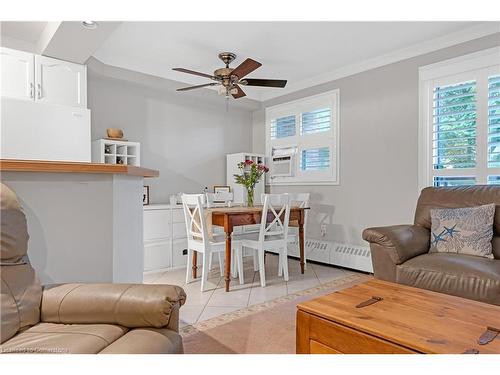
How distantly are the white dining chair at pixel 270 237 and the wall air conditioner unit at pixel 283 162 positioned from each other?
4.53ft

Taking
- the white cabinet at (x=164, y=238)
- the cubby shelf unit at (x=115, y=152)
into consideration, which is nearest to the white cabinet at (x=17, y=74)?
the cubby shelf unit at (x=115, y=152)

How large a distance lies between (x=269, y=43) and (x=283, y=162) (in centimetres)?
199

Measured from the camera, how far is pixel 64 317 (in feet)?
4.34

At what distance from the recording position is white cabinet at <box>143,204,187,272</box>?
4.02 m

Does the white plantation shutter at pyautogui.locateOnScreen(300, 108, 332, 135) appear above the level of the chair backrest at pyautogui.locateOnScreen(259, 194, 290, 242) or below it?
above

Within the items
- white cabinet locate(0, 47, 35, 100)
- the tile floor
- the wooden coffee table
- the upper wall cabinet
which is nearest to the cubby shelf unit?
the upper wall cabinet

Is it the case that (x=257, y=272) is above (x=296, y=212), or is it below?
below

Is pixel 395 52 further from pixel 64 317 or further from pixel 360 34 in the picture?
pixel 64 317

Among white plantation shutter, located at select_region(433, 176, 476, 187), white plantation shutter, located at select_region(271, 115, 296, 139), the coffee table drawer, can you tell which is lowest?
the coffee table drawer

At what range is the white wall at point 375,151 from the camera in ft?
12.1

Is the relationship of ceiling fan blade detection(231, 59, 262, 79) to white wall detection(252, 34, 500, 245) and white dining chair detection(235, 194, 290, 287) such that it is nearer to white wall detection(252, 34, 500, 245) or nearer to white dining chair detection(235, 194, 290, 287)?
white dining chair detection(235, 194, 290, 287)

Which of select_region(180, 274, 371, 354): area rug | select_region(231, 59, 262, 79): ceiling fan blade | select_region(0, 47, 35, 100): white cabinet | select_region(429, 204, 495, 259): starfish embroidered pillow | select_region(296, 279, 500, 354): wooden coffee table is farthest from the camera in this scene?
select_region(0, 47, 35, 100): white cabinet

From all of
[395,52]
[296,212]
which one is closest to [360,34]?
[395,52]

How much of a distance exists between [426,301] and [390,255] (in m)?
0.96
